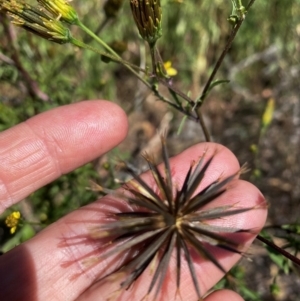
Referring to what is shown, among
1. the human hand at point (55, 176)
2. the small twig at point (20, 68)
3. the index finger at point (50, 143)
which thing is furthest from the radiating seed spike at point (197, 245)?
the small twig at point (20, 68)

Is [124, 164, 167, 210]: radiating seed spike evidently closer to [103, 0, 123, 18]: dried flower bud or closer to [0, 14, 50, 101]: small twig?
[103, 0, 123, 18]: dried flower bud

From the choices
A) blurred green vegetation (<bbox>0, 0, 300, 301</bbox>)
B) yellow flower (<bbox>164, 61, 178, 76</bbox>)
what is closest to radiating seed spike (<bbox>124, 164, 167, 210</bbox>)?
yellow flower (<bbox>164, 61, 178, 76</bbox>)

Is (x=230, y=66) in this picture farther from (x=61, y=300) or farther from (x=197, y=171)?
(x=61, y=300)

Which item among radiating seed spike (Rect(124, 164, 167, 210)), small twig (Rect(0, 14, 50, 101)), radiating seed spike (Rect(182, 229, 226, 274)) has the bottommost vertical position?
radiating seed spike (Rect(182, 229, 226, 274))

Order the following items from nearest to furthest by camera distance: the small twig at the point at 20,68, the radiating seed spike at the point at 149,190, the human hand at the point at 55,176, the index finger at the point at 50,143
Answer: the radiating seed spike at the point at 149,190
the human hand at the point at 55,176
the index finger at the point at 50,143
the small twig at the point at 20,68

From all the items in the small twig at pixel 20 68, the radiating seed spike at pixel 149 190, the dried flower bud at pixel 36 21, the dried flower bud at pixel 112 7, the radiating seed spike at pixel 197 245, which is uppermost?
the dried flower bud at pixel 36 21

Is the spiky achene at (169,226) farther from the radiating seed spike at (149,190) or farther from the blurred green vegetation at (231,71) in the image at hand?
the blurred green vegetation at (231,71)
